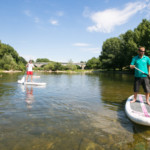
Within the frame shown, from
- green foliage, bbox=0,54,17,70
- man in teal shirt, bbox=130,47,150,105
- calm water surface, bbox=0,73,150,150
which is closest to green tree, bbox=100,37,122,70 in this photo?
green foliage, bbox=0,54,17,70

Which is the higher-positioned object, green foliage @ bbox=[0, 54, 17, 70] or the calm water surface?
green foliage @ bbox=[0, 54, 17, 70]

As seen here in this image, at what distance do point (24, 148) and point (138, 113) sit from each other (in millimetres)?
3813

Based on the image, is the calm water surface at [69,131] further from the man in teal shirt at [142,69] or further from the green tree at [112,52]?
the green tree at [112,52]

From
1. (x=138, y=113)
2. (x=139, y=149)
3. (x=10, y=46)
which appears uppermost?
(x=10, y=46)

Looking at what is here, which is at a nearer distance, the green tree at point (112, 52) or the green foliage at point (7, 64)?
the green foliage at point (7, 64)

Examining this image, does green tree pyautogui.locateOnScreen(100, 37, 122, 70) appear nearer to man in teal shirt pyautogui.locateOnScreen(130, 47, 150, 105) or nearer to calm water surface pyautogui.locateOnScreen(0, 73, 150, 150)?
man in teal shirt pyautogui.locateOnScreen(130, 47, 150, 105)

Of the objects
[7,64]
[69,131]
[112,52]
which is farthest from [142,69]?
[7,64]

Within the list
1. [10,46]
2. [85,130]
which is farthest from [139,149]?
[10,46]

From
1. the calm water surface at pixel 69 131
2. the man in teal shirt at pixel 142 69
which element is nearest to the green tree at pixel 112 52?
the man in teal shirt at pixel 142 69

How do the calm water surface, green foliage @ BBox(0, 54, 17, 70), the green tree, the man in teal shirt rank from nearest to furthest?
the calm water surface < the man in teal shirt < green foliage @ BBox(0, 54, 17, 70) < the green tree

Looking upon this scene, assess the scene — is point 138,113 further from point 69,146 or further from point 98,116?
point 69,146

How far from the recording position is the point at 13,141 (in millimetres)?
3371

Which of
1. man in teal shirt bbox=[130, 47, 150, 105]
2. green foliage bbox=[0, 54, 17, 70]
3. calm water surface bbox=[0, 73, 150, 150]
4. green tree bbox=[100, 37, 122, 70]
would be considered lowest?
calm water surface bbox=[0, 73, 150, 150]

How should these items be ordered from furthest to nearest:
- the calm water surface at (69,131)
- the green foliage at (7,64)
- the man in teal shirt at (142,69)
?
the green foliage at (7,64), the man in teal shirt at (142,69), the calm water surface at (69,131)
